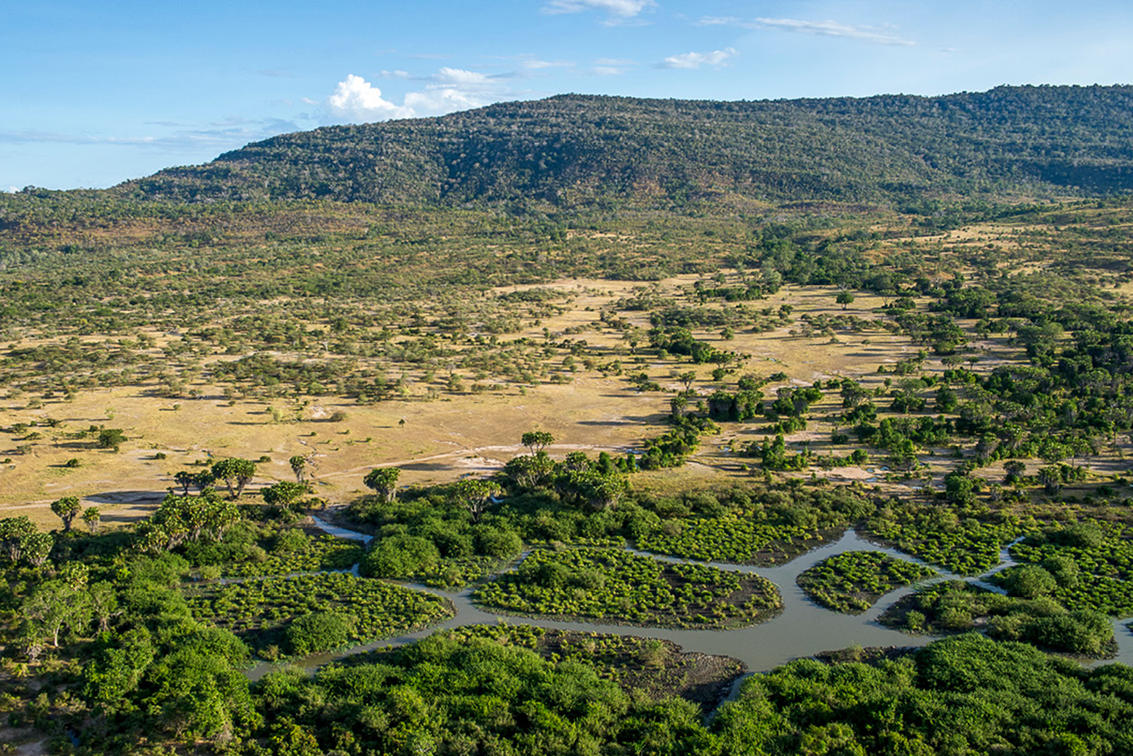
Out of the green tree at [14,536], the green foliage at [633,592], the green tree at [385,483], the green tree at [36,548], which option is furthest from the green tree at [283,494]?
the green foliage at [633,592]

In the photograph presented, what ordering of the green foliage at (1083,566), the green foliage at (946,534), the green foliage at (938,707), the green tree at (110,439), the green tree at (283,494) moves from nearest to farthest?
1. the green foliage at (938,707)
2. the green foliage at (1083,566)
3. the green foliage at (946,534)
4. the green tree at (283,494)
5. the green tree at (110,439)

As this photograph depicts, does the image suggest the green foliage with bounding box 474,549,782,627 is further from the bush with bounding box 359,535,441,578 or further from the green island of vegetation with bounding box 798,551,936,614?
the bush with bounding box 359,535,441,578

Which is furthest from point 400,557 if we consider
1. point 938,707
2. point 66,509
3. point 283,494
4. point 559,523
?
point 938,707

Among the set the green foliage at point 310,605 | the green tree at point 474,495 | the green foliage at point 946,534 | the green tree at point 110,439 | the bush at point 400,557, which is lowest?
the green foliage at point 946,534

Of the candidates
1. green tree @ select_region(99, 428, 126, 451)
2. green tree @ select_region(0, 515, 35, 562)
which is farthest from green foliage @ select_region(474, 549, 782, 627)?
green tree @ select_region(99, 428, 126, 451)

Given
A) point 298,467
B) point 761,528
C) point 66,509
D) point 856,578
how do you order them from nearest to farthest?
point 856,578 → point 66,509 → point 761,528 → point 298,467

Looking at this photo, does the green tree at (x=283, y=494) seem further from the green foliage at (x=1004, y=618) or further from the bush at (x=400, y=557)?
the green foliage at (x=1004, y=618)

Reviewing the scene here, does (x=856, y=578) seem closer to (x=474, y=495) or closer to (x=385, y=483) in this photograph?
(x=474, y=495)
